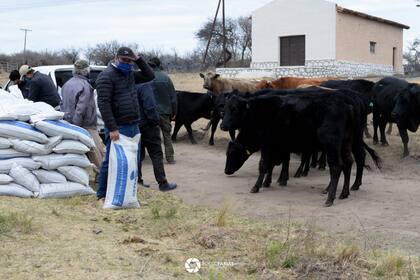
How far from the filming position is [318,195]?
916 centimetres

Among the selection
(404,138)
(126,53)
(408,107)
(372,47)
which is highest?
(372,47)

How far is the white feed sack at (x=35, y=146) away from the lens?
7531 millimetres

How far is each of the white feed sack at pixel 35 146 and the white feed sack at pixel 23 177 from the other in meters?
0.22

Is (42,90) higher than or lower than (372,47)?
lower

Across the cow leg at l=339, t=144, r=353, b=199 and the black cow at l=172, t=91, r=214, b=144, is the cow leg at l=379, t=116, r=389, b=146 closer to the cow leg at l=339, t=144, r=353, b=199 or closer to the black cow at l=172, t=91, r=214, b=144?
the black cow at l=172, t=91, r=214, b=144

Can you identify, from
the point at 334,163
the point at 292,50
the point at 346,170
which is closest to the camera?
the point at 334,163

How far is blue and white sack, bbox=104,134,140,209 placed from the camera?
716cm

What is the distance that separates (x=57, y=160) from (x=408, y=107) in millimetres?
7027

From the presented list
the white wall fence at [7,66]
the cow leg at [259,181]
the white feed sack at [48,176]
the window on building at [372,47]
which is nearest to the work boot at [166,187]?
the cow leg at [259,181]

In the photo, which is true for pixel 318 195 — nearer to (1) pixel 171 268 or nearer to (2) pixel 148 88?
(2) pixel 148 88

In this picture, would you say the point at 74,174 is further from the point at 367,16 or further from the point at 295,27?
the point at 367,16

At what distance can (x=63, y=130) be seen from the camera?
7770mm

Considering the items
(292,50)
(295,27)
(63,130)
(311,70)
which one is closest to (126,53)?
(63,130)

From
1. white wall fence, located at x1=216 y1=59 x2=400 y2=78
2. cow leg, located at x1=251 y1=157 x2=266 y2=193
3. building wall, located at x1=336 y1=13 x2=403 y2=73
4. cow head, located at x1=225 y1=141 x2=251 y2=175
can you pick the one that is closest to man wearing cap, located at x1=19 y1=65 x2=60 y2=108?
cow head, located at x1=225 y1=141 x2=251 y2=175
